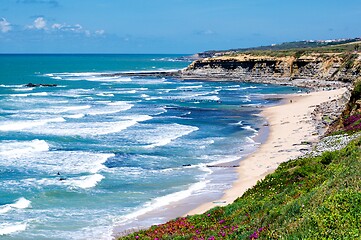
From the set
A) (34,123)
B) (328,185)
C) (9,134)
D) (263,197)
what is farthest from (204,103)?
(328,185)

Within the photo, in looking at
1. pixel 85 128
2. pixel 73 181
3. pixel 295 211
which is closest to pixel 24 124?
pixel 85 128

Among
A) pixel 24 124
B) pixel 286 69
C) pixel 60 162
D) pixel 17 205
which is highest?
pixel 286 69

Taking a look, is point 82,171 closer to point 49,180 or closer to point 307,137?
point 49,180

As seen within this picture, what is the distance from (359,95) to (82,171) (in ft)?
63.8

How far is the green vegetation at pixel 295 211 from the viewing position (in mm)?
9586

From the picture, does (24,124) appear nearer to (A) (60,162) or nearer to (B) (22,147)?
(B) (22,147)

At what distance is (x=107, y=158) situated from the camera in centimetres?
3512

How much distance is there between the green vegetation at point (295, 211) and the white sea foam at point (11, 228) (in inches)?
317

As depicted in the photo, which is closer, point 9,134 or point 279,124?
point 9,134

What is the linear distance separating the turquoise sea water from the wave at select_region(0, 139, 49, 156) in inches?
2.9

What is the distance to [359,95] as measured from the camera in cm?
3422

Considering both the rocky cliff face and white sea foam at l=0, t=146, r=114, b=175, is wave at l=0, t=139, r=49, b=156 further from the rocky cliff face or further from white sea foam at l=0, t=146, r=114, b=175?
the rocky cliff face

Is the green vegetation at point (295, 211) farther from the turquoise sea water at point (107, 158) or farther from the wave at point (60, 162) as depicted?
the wave at point (60, 162)

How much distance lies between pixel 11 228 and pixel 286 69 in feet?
302
